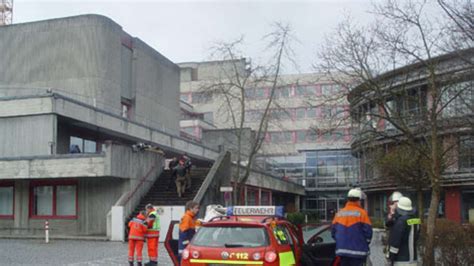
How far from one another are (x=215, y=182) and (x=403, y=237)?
18794 millimetres

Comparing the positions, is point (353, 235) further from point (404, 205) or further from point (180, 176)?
point (180, 176)

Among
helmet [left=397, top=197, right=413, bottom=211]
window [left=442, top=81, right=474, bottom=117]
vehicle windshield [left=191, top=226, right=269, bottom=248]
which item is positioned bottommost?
vehicle windshield [left=191, top=226, right=269, bottom=248]

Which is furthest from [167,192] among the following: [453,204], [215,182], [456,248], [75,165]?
[453,204]

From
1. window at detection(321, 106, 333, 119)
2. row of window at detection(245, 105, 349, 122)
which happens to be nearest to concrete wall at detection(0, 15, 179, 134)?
row of window at detection(245, 105, 349, 122)

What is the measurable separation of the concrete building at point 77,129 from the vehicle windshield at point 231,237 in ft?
51.2

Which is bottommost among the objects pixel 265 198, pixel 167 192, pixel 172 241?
pixel 265 198

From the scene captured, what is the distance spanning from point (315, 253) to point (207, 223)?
3.54 meters

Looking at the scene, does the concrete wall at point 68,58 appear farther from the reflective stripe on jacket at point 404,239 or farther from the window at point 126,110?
the reflective stripe on jacket at point 404,239

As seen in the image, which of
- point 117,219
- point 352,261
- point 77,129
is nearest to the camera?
point 352,261

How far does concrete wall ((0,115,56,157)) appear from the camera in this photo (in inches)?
1097

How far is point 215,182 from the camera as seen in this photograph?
28.3m

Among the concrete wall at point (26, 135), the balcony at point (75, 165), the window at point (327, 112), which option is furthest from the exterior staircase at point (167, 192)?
the window at point (327, 112)

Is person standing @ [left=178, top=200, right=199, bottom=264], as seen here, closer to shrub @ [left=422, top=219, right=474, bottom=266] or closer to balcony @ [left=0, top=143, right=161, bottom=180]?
shrub @ [left=422, top=219, right=474, bottom=266]

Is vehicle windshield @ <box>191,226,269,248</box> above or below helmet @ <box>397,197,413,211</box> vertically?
below
